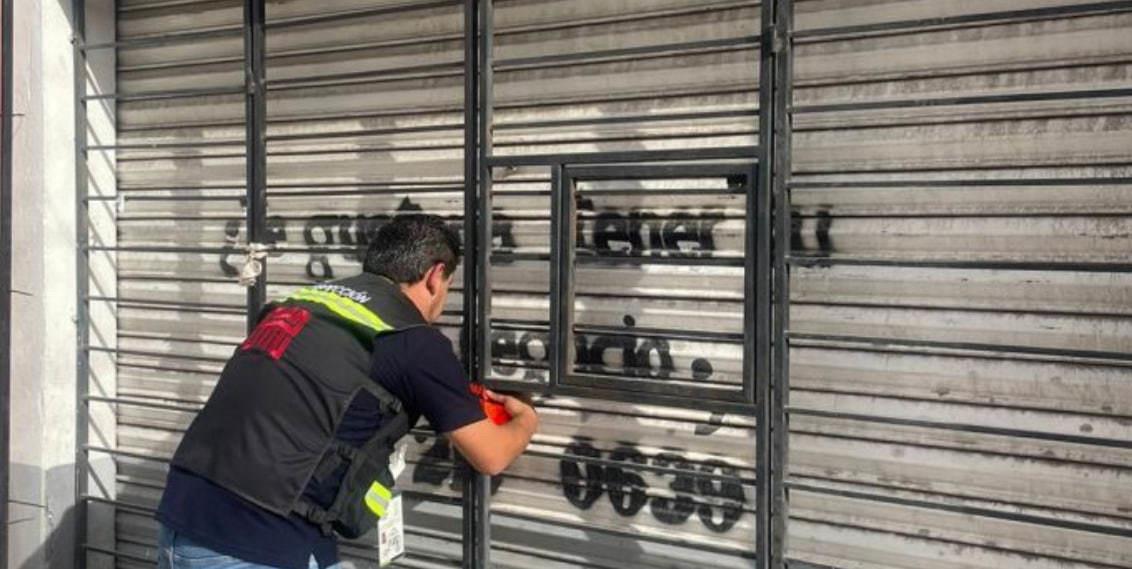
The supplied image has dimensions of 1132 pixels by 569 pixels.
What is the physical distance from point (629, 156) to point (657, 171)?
0.47 ft

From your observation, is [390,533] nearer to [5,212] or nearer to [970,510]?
[970,510]

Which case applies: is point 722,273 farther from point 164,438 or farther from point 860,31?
point 164,438

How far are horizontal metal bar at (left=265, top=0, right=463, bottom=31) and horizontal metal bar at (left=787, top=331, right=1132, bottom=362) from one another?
2033 mm

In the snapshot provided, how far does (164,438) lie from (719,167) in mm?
3262

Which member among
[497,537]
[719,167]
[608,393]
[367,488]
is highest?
[719,167]

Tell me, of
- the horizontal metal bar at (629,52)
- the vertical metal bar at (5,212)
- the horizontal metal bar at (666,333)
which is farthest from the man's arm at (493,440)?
the vertical metal bar at (5,212)

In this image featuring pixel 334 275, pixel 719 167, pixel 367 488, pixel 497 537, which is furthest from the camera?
pixel 334 275

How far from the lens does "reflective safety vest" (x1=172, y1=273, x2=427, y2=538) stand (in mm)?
3270

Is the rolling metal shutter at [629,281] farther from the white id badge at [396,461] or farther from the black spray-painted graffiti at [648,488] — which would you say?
the white id badge at [396,461]

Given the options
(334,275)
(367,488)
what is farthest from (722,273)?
(334,275)

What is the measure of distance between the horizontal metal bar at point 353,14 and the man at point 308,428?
62.2 inches

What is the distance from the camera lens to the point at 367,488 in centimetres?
344

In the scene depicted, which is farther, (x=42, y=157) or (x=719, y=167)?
(x=42, y=157)

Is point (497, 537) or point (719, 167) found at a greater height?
point (719, 167)
